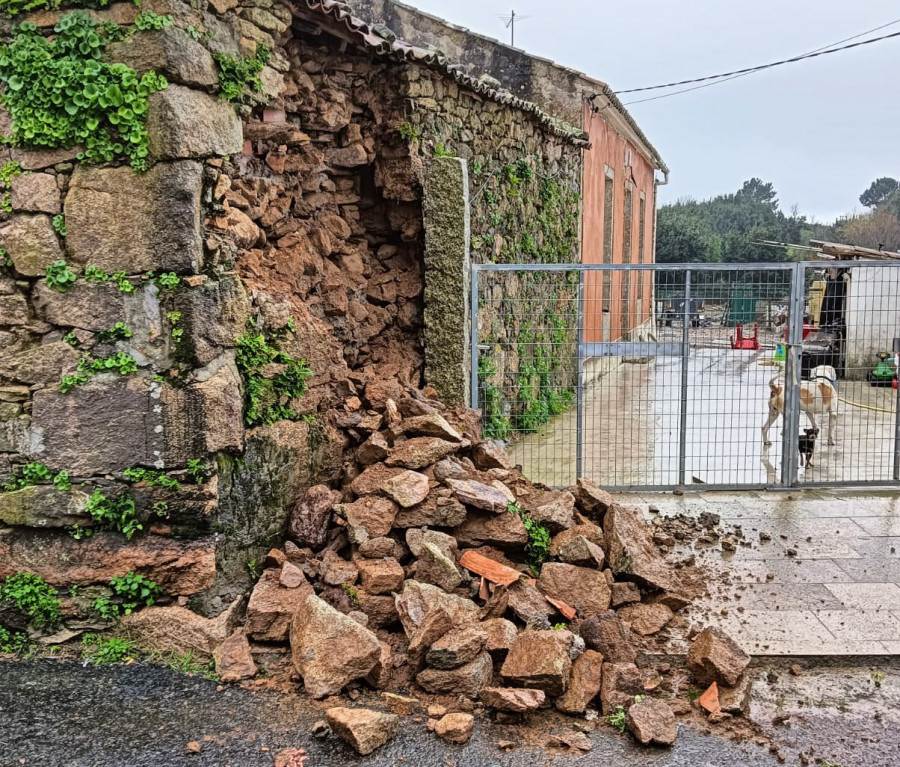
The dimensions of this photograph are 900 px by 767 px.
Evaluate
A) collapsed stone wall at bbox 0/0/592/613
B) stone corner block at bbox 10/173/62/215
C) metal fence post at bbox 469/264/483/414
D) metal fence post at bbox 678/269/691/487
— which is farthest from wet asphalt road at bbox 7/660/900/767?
metal fence post at bbox 469/264/483/414

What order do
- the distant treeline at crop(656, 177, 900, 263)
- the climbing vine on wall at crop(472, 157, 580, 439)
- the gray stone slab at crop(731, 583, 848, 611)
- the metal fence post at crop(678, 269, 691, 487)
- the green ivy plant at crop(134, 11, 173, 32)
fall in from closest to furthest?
the green ivy plant at crop(134, 11, 173, 32)
the gray stone slab at crop(731, 583, 848, 611)
the metal fence post at crop(678, 269, 691, 487)
the climbing vine on wall at crop(472, 157, 580, 439)
the distant treeline at crop(656, 177, 900, 263)

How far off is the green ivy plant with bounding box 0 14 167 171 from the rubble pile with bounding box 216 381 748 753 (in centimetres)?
218

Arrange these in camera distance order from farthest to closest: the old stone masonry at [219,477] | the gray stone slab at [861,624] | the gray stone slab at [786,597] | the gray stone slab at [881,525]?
1. the gray stone slab at [881,525]
2. the gray stone slab at [786,597]
3. the gray stone slab at [861,624]
4. the old stone masonry at [219,477]

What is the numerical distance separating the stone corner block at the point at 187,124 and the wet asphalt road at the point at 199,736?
8.64ft

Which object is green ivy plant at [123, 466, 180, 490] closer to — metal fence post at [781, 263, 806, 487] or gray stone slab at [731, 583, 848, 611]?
gray stone slab at [731, 583, 848, 611]

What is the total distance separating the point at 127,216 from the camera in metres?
4.07

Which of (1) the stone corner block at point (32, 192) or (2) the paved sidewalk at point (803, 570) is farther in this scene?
(2) the paved sidewalk at point (803, 570)

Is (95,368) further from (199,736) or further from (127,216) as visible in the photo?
(199,736)

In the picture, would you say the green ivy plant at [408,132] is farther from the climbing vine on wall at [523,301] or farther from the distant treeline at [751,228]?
the distant treeline at [751,228]

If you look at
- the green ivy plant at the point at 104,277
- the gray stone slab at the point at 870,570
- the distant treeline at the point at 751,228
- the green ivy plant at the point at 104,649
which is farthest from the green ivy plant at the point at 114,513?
the distant treeline at the point at 751,228

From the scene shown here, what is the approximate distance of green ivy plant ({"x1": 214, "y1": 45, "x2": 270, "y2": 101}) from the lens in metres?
4.37

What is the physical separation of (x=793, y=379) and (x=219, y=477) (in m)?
4.89

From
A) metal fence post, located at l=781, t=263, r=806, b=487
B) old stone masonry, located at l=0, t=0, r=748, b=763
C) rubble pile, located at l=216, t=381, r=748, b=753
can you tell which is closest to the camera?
rubble pile, located at l=216, t=381, r=748, b=753

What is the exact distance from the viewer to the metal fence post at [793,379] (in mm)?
6691
